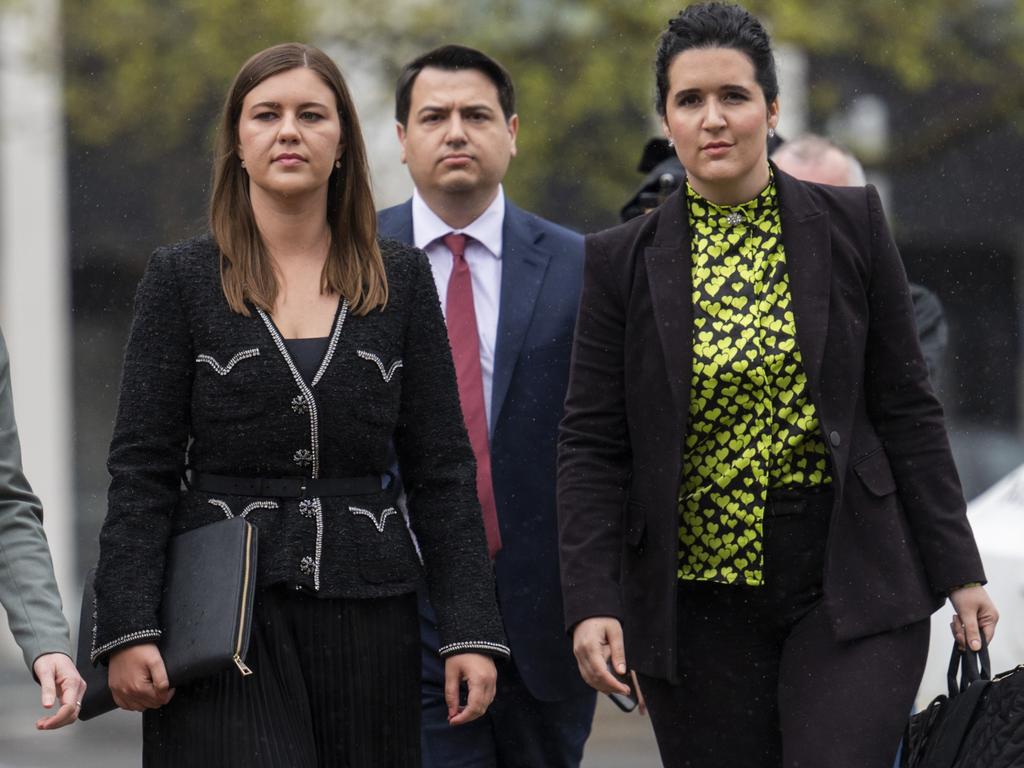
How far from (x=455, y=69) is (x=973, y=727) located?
8.49 feet

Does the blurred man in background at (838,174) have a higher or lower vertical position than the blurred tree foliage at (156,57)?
lower

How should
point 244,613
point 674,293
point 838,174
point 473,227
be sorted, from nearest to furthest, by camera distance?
1. point 244,613
2. point 674,293
3. point 473,227
4. point 838,174

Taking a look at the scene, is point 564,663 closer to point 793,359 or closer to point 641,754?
point 793,359

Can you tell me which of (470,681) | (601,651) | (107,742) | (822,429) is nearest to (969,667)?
(822,429)

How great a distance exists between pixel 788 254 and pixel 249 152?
3.94ft

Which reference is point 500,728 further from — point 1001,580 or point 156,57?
point 156,57

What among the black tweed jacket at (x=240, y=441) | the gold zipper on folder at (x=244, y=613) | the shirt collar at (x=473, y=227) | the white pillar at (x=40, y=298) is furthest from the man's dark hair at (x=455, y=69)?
the white pillar at (x=40, y=298)

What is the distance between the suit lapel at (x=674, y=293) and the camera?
14.2 feet

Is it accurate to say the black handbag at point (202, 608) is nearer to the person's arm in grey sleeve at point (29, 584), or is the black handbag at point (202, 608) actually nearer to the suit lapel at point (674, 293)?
the person's arm in grey sleeve at point (29, 584)

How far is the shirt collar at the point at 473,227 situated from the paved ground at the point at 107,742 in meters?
4.12

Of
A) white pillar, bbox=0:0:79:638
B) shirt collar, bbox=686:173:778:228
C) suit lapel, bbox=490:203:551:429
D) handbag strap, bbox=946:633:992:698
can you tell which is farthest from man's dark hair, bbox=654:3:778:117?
white pillar, bbox=0:0:79:638

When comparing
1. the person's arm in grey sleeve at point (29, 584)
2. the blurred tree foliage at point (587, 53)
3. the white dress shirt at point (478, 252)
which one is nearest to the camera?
the person's arm in grey sleeve at point (29, 584)

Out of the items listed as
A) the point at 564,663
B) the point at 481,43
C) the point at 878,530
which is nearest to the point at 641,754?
the point at 564,663

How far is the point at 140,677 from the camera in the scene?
153 inches
